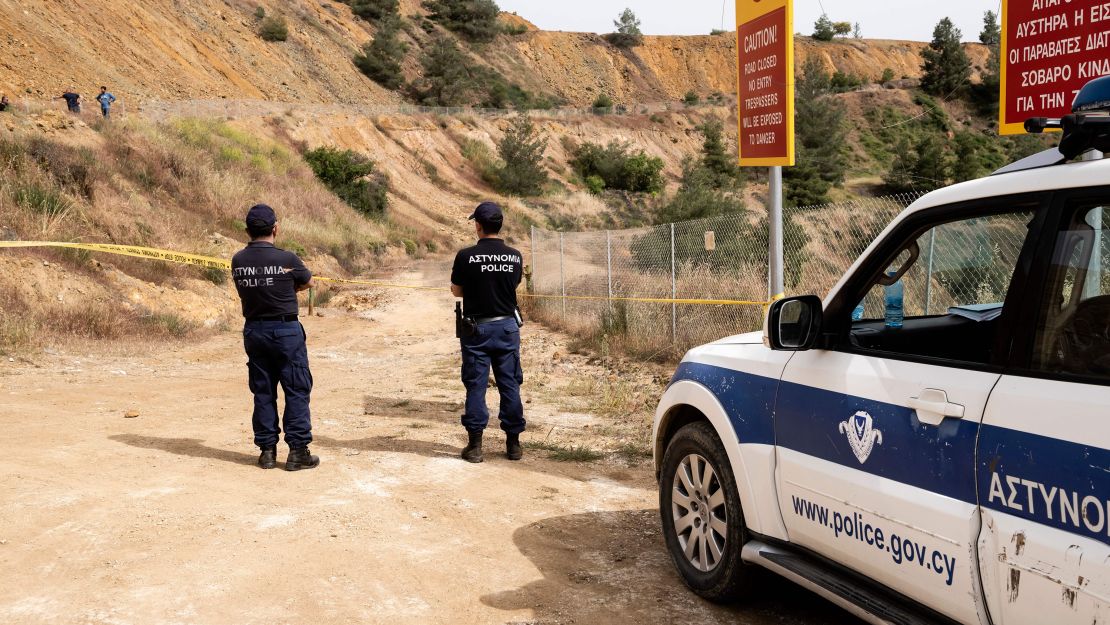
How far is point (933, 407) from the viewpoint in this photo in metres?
2.84

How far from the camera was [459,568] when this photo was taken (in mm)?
4613

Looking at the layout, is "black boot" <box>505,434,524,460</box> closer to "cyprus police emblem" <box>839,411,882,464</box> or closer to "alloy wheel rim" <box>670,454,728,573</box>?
"alloy wheel rim" <box>670,454,728,573</box>

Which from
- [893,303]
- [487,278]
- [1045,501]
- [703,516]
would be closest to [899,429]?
[1045,501]

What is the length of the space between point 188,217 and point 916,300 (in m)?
19.6

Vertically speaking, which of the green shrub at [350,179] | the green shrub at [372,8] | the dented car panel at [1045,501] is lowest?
the dented car panel at [1045,501]

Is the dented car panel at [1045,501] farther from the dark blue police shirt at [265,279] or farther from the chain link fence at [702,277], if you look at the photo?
the chain link fence at [702,277]

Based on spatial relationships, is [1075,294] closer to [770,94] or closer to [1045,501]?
[1045,501]

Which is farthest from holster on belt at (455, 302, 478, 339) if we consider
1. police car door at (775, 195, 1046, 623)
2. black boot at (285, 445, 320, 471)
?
police car door at (775, 195, 1046, 623)

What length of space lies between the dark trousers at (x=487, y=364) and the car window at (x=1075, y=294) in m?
4.50

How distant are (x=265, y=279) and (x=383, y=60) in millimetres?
59265

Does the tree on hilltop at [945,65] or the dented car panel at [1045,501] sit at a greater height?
the tree on hilltop at [945,65]

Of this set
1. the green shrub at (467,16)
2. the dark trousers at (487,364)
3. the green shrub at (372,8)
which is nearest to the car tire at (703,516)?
the dark trousers at (487,364)

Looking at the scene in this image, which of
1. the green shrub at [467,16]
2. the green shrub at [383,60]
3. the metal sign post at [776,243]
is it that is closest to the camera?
the metal sign post at [776,243]

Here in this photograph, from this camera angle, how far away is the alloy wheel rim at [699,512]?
160 inches
